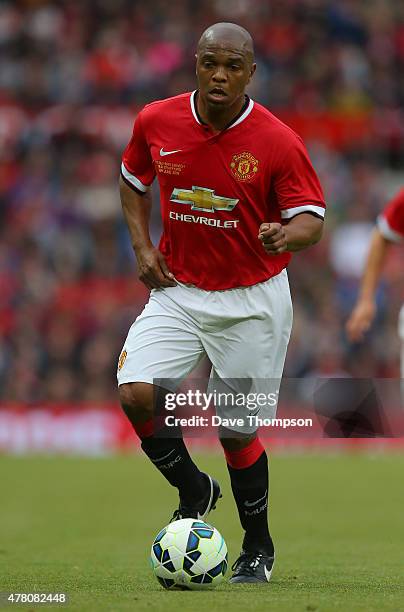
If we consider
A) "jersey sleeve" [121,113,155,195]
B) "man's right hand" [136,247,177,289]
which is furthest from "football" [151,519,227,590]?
"jersey sleeve" [121,113,155,195]

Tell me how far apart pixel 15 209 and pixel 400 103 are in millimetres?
6502

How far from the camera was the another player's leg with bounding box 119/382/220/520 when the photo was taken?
6750 millimetres

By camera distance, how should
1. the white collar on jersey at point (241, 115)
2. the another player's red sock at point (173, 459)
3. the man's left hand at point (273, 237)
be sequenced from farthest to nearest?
the another player's red sock at point (173, 459) < the white collar on jersey at point (241, 115) < the man's left hand at point (273, 237)

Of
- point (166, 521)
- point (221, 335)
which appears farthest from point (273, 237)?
point (166, 521)

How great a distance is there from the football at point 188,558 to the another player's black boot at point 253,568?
0.36 metres

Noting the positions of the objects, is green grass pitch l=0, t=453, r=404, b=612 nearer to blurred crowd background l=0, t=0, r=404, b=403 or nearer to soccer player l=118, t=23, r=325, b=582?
soccer player l=118, t=23, r=325, b=582

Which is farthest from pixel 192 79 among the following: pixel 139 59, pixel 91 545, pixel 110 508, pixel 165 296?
pixel 165 296

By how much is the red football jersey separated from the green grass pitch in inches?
66.7

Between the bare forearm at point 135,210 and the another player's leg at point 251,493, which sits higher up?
the bare forearm at point 135,210

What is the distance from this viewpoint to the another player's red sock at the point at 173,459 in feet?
22.7

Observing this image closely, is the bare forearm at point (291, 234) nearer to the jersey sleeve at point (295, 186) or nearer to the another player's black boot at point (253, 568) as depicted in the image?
the jersey sleeve at point (295, 186)

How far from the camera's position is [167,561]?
6492 mm

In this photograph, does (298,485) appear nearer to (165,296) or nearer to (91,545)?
(91,545)

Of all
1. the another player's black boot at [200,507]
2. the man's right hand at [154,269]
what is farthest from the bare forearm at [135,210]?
the another player's black boot at [200,507]
